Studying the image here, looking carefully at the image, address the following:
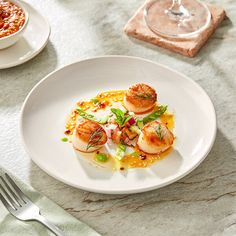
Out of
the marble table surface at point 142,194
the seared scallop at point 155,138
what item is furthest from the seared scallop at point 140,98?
the marble table surface at point 142,194

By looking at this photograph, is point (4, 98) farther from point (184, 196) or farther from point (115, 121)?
point (184, 196)

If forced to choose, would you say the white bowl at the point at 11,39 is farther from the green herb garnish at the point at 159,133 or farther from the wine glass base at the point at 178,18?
the green herb garnish at the point at 159,133

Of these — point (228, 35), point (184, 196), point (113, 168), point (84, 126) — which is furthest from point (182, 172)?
point (228, 35)

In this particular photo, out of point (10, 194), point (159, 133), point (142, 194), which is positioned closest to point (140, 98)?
point (159, 133)

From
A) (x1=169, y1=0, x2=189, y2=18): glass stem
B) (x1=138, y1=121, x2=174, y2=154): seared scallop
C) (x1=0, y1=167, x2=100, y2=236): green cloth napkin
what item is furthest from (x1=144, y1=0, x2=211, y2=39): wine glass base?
(x1=0, y1=167, x2=100, y2=236): green cloth napkin

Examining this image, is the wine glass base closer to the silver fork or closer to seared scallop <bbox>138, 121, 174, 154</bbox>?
seared scallop <bbox>138, 121, 174, 154</bbox>

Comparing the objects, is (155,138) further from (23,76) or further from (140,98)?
(23,76)

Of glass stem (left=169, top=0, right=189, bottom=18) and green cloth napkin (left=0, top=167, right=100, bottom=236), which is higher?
green cloth napkin (left=0, top=167, right=100, bottom=236)
